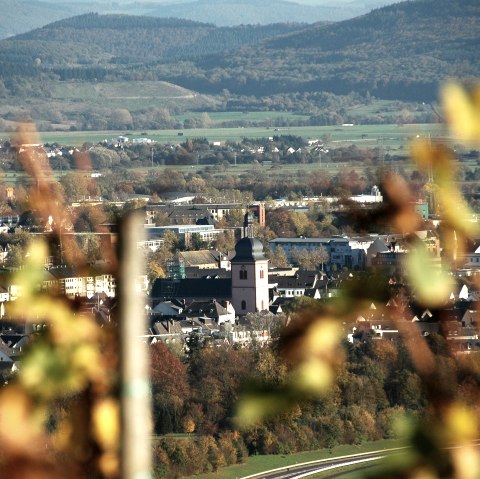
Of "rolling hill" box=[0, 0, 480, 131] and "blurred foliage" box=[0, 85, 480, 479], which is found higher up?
"rolling hill" box=[0, 0, 480, 131]

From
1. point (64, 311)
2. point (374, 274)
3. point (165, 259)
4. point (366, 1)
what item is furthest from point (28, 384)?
point (366, 1)

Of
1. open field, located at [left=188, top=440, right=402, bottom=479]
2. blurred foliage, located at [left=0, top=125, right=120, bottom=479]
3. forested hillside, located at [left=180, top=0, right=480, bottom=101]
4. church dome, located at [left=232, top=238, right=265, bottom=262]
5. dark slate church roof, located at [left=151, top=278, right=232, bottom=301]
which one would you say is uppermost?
forested hillside, located at [left=180, top=0, right=480, bottom=101]

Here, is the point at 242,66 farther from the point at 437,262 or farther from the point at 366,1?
the point at 437,262

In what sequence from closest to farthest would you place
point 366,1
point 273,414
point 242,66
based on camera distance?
1. point 273,414
2. point 242,66
3. point 366,1

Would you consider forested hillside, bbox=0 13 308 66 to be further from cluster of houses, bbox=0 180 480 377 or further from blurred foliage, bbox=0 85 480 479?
blurred foliage, bbox=0 85 480 479

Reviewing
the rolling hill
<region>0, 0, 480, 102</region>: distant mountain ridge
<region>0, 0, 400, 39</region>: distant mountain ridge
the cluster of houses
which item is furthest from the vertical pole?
<region>0, 0, 400, 39</region>: distant mountain ridge

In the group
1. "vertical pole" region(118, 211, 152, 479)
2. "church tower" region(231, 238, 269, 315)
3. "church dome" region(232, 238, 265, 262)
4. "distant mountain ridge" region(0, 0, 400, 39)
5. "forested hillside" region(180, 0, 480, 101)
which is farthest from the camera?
"distant mountain ridge" region(0, 0, 400, 39)

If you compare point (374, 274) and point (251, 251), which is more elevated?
point (374, 274)
